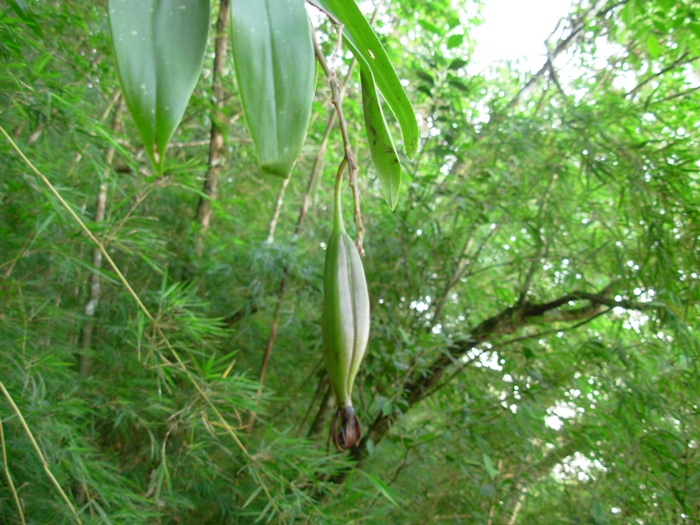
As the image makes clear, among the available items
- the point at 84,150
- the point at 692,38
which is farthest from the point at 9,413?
the point at 692,38

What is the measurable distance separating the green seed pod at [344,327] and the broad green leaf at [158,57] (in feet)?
0.36

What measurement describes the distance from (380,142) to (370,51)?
0.16 ft

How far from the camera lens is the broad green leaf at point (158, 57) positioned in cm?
20

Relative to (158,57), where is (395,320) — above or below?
above

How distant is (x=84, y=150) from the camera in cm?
88

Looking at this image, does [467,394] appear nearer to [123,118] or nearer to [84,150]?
[84,150]

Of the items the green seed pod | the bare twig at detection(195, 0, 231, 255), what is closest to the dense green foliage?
the bare twig at detection(195, 0, 231, 255)

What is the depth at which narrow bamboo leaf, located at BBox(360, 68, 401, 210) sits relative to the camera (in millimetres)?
285

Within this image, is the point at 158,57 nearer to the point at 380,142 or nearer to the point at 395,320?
the point at 380,142

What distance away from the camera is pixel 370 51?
26 cm

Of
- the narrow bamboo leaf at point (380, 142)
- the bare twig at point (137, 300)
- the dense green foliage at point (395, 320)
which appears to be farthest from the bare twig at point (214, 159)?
the narrow bamboo leaf at point (380, 142)

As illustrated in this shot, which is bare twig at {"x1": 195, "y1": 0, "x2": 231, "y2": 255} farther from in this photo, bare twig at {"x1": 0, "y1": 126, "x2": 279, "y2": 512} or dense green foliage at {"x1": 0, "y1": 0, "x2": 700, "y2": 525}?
bare twig at {"x1": 0, "y1": 126, "x2": 279, "y2": 512}

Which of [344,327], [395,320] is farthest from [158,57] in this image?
[395,320]

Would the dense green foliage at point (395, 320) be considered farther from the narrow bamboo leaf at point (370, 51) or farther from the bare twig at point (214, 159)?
the narrow bamboo leaf at point (370, 51)
